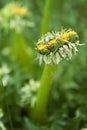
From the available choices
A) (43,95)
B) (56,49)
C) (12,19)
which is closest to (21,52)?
(12,19)

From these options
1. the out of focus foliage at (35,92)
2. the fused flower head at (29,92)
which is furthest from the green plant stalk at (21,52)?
the fused flower head at (29,92)

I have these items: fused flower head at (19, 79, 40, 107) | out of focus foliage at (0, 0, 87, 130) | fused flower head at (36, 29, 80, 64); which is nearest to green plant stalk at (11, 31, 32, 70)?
out of focus foliage at (0, 0, 87, 130)

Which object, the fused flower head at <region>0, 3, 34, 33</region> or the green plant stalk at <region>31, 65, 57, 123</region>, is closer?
the green plant stalk at <region>31, 65, 57, 123</region>

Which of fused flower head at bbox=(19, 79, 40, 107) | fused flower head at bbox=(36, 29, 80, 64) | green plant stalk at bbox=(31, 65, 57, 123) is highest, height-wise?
fused flower head at bbox=(19, 79, 40, 107)

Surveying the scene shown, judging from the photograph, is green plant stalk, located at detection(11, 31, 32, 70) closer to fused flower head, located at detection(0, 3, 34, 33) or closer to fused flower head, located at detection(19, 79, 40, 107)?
fused flower head, located at detection(0, 3, 34, 33)

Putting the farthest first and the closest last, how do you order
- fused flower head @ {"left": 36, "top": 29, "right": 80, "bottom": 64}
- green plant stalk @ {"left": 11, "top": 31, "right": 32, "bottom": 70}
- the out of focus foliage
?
green plant stalk @ {"left": 11, "top": 31, "right": 32, "bottom": 70}, the out of focus foliage, fused flower head @ {"left": 36, "top": 29, "right": 80, "bottom": 64}

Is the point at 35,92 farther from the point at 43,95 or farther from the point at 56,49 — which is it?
the point at 56,49

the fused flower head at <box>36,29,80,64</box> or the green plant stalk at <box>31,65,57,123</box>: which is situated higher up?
the green plant stalk at <box>31,65,57,123</box>

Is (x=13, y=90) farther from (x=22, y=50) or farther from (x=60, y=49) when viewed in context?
(x=60, y=49)
